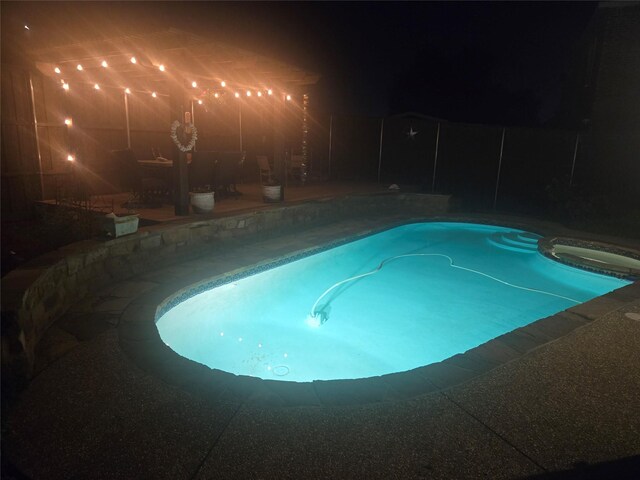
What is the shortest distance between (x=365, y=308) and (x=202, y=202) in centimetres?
345

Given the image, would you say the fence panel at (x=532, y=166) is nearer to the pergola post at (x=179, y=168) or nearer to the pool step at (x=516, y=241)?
the pool step at (x=516, y=241)

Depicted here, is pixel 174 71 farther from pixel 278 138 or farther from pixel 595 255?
pixel 595 255

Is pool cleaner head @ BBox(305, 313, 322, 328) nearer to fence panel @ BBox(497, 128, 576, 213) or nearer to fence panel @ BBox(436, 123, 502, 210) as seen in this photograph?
fence panel @ BBox(436, 123, 502, 210)

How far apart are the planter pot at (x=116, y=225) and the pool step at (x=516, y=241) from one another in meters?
7.26

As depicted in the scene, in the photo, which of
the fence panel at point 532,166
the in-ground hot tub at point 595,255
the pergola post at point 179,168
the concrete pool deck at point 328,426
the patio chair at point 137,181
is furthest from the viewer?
the fence panel at point 532,166

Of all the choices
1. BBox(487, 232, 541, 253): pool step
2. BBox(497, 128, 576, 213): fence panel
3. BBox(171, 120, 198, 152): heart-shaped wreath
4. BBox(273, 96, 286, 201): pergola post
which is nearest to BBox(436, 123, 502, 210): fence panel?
BBox(497, 128, 576, 213): fence panel

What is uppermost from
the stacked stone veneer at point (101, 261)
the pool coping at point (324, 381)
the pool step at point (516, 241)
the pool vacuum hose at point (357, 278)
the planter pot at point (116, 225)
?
the planter pot at point (116, 225)

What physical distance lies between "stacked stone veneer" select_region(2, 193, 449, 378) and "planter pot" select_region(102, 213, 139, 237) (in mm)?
88

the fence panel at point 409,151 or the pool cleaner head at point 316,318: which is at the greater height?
the fence panel at point 409,151

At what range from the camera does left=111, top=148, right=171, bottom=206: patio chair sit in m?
7.90

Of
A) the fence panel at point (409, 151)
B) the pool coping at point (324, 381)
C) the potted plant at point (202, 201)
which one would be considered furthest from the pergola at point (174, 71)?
the fence panel at point (409, 151)

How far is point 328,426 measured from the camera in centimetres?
248

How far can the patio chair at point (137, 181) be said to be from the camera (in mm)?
7902

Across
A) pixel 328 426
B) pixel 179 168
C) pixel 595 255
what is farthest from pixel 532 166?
pixel 328 426
